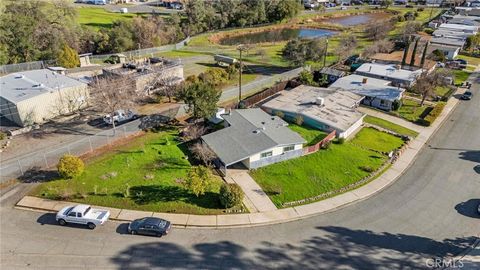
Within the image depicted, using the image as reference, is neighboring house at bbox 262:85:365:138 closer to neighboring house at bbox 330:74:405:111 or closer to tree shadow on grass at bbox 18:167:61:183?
neighboring house at bbox 330:74:405:111

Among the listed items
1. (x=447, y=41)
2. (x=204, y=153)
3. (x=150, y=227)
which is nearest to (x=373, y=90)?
(x=204, y=153)

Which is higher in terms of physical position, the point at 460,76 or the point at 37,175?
the point at 460,76

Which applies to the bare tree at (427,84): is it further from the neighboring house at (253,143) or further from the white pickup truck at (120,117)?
the white pickup truck at (120,117)

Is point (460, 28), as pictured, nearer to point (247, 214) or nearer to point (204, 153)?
point (204, 153)

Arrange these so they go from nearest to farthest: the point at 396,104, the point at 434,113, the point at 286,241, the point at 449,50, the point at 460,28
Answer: the point at 286,241, the point at 434,113, the point at 396,104, the point at 449,50, the point at 460,28

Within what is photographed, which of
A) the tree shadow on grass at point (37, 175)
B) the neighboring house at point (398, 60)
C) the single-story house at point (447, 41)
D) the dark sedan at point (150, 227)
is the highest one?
the single-story house at point (447, 41)

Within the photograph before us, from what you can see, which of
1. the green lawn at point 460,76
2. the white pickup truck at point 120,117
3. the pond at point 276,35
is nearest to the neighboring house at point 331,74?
the green lawn at point 460,76
